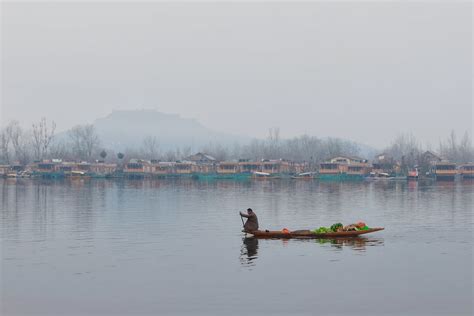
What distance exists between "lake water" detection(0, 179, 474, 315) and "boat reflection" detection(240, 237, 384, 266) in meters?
0.06

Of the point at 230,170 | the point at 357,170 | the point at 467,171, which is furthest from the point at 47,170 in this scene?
the point at 467,171

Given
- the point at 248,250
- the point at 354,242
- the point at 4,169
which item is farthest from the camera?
the point at 4,169

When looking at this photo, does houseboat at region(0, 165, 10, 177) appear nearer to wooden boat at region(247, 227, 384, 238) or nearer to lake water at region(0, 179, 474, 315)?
lake water at region(0, 179, 474, 315)

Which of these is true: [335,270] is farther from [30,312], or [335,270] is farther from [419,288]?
[30,312]

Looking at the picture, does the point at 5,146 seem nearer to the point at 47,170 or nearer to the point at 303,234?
the point at 47,170

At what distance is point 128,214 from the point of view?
4819 centimetres

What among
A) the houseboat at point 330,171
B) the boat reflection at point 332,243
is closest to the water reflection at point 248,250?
the boat reflection at point 332,243

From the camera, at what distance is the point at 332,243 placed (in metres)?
30.9

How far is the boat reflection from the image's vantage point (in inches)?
1136

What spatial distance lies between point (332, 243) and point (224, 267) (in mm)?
7626

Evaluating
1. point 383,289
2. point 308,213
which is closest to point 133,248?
point 383,289

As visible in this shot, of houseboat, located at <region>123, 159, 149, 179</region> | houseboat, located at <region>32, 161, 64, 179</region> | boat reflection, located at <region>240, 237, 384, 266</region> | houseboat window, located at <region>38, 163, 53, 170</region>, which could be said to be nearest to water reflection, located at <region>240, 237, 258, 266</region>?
boat reflection, located at <region>240, 237, 384, 266</region>

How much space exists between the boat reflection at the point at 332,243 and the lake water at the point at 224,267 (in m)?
0.06

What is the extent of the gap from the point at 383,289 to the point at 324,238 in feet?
35.2
